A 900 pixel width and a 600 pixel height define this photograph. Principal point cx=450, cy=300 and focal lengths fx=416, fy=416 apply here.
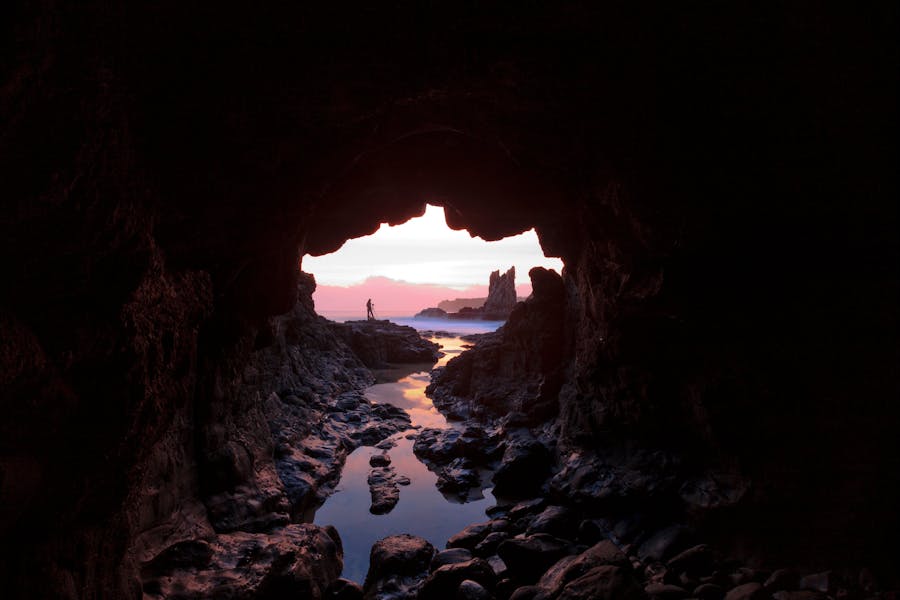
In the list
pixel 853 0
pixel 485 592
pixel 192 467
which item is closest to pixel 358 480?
pixel 192 467

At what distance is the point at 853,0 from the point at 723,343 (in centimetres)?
584

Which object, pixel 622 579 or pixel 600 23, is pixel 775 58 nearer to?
pixel 600 23

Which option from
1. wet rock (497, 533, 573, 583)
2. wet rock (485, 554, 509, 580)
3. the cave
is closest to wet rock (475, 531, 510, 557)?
wet rock (485, 554, 509, 580)

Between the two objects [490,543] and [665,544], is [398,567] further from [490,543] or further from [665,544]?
[665,544]

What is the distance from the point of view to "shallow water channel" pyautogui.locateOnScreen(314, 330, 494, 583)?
10.7 meters

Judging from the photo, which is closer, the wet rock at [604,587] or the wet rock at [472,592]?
the wet rock at [604,587]

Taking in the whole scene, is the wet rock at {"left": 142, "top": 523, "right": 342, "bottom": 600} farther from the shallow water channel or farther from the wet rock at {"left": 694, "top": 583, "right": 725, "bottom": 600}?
the wet rock at {"left": 694, "top": 583, "right": 725, "bottom": 600}

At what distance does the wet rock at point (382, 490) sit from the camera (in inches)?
485

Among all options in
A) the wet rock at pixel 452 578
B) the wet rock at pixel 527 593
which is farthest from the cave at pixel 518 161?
the wet rock at pixel 452 578

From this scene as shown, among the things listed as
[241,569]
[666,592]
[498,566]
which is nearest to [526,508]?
[498,566]

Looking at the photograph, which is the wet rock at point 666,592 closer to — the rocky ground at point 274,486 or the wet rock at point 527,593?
the wet rock at point 527,593

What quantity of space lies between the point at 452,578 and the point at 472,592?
590mm

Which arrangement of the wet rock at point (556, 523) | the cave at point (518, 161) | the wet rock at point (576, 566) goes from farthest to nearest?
the wet rock at point (556, 523) < the wet rock at point (576, 566) < the cave at point (518, 161)

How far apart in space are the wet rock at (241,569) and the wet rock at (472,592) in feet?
8.90
